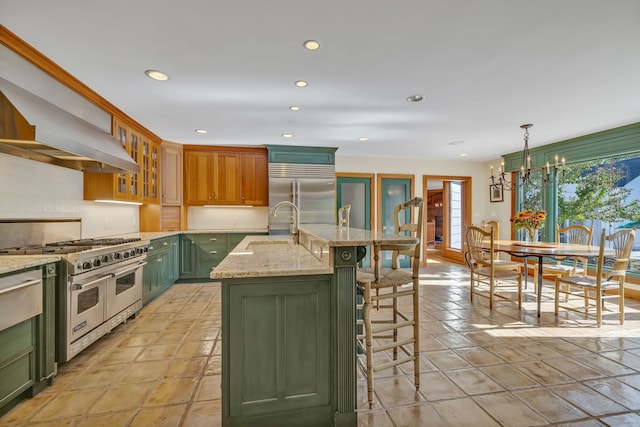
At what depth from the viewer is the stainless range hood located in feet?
6.50

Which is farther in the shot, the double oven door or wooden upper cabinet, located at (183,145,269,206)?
wooden upper cabinet, located at (183,145,269,206)

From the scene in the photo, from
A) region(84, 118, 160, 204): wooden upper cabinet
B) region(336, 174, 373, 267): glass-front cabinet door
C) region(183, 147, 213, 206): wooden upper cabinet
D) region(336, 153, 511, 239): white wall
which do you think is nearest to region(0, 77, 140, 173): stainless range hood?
region(84, 118, 160, 204): wooden upper cabinet

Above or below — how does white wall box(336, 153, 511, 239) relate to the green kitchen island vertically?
above

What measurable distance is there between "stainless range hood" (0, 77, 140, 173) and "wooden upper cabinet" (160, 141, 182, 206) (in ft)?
6.02

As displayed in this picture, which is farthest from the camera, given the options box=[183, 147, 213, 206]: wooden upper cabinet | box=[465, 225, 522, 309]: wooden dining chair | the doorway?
the doorway

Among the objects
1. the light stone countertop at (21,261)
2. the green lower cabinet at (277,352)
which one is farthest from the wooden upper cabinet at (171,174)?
the green lower cabinet at (277,352)

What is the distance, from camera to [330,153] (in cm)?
557

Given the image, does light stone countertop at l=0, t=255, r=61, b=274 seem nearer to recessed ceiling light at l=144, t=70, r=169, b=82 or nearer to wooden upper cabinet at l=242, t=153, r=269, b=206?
recessed ceiling light at l=144, t=70, r=169, b=82

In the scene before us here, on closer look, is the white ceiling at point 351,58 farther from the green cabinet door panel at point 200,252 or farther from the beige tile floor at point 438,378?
the beige tile floor at point 438,378

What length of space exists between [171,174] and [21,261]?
3.41m

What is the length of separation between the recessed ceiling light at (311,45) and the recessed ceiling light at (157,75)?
1350 millimetres

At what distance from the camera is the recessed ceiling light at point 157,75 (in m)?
2.62

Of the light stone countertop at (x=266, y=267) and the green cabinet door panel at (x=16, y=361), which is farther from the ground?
the light stone countertop at (x=266, y=267)

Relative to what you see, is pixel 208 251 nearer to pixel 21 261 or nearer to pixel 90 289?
pixel 90 289
